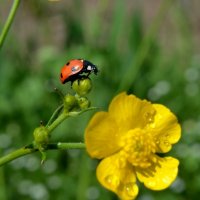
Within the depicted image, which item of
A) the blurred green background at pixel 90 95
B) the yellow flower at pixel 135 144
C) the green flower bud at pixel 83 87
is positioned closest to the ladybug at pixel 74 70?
the green flower bud at pixel 83 87

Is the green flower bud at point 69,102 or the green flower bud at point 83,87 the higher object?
the green flower bud at point 83,87

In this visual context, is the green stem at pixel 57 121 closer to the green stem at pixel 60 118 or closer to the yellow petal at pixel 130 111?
the green stem at pixel 60 118

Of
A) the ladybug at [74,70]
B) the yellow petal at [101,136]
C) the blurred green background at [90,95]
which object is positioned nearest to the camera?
the yellow petal at [101,136]

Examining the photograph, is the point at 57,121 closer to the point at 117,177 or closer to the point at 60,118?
the point at 60,118

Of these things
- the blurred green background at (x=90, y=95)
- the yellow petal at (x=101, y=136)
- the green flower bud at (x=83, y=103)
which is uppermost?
the green flower bud at (x=83, y=103)

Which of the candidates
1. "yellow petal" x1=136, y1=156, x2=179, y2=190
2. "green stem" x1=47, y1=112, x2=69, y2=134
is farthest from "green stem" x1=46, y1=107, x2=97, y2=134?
"yellow petal" x1=136, y1=156, x2=179, y2=190

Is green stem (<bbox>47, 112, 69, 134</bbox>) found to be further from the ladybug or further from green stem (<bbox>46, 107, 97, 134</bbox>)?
the ladybug
